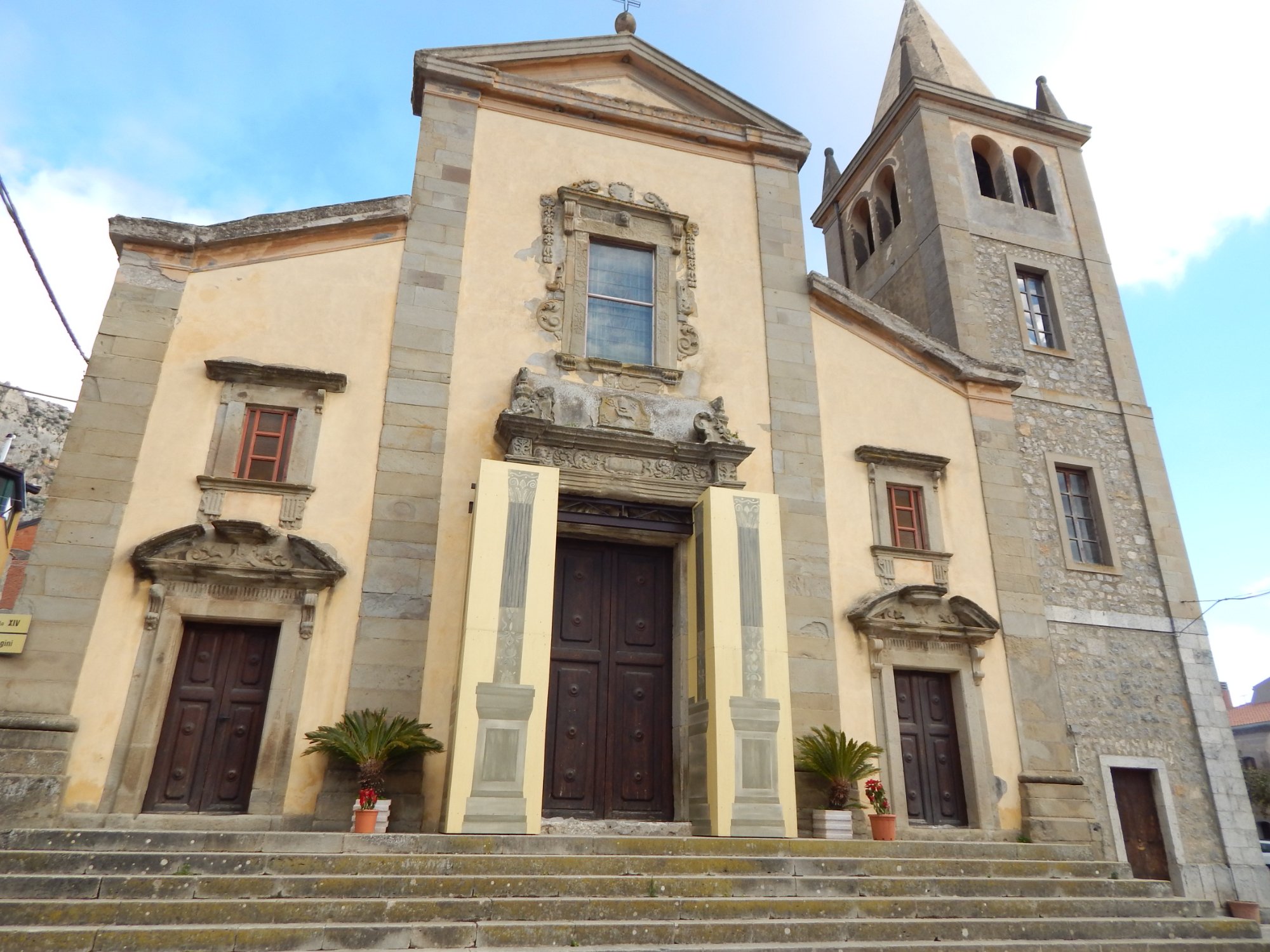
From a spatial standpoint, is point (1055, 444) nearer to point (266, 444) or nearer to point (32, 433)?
point (266, 444)

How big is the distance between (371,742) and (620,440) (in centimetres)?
431

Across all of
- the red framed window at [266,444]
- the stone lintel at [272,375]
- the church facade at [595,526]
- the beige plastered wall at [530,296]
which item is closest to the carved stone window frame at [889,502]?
the church facade at [595,526]

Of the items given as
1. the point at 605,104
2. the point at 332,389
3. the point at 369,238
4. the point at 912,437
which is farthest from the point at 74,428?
the point at 912,437

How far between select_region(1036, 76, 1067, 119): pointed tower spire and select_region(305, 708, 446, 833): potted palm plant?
17.6 meters

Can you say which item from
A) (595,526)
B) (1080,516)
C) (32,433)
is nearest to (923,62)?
(1080,516)

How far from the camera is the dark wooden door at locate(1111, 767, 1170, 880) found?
1202cm

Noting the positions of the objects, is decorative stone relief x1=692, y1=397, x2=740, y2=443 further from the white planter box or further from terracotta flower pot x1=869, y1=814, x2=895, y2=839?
terracotta flower pot x1=869, y1=814, x2=895, y2=839

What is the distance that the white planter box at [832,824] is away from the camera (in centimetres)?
924

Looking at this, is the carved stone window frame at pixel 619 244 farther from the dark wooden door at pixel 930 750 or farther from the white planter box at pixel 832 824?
the white planter box at pixel 832 824

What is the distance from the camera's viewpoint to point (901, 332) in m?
12.8

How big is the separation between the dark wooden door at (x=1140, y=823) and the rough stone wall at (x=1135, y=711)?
0.99 ft

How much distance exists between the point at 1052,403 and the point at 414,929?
13007 millimetres

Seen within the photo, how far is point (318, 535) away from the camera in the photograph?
9430mm

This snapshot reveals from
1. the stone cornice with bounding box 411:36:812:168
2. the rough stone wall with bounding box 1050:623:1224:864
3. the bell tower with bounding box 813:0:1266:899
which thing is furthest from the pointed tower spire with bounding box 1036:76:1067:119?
the rough stone wall with bounding box 1050:623:1224:864
